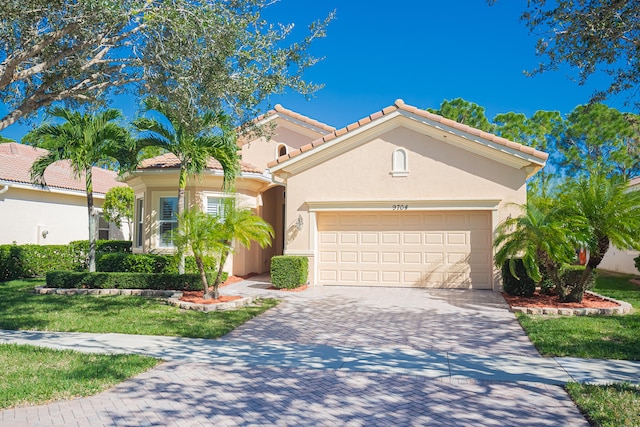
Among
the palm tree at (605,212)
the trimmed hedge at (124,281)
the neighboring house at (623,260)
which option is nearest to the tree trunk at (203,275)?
the trimmed hedge at (124,281)

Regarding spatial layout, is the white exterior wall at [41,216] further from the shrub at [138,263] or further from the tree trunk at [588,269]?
the tree trunk at [588,269]

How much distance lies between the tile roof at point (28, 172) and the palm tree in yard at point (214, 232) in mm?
9073

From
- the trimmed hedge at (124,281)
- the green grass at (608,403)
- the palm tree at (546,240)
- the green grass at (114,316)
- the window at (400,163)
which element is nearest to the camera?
the green grass at (608,403)

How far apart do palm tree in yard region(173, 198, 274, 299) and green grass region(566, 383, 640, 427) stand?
792 cm

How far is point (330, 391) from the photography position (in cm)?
575

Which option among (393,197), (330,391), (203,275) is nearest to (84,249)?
(203,275)

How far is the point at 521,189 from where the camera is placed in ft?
47.3

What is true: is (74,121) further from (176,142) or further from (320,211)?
(320,211)

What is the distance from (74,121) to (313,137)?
9220 millimetres

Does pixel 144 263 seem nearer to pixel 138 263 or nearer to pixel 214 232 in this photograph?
pixel 138 263

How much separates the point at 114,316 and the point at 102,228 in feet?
50.3

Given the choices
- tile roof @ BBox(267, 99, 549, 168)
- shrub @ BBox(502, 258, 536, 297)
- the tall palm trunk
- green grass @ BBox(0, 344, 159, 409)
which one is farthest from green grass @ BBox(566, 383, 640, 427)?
tile roof @ BBox(267, 99, 549, 168)

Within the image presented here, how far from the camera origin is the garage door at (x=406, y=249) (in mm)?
14867

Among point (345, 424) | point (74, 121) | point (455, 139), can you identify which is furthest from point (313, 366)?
point (74, 121)
